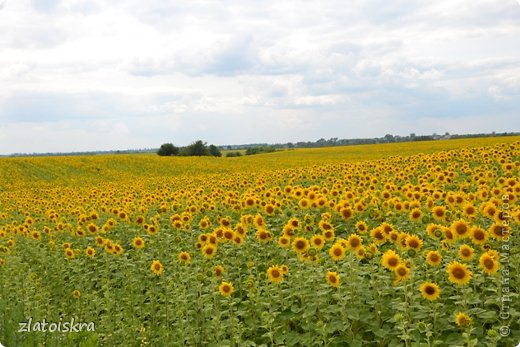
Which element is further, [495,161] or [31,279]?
[495,161]

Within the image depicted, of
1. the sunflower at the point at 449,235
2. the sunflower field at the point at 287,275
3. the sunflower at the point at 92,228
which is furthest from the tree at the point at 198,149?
the sunflower at the point at 449,235

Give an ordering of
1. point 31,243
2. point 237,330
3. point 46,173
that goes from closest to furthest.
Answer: point 237,330 → point 31,243 → point 46,173

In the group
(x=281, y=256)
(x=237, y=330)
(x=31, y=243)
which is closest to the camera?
(x=237, y=330)

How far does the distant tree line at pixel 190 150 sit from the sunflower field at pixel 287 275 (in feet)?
→ 86.2

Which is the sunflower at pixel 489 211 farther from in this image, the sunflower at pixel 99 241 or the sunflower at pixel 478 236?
the sunflower at pixel 99 241

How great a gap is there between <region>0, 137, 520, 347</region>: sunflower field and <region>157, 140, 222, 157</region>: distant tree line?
26261mm

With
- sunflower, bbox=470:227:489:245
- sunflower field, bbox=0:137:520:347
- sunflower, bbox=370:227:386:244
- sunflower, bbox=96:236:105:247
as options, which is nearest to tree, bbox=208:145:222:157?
sunflower field, bbox=0:137:520:347

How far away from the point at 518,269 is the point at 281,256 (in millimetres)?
2973

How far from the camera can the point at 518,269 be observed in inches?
204

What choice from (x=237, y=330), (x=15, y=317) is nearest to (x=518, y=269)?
(x=237, y=330)

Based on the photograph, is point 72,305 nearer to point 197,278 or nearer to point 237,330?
point 197,278

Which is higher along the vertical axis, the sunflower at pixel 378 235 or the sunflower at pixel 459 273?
the sunflower at pixel 378 235

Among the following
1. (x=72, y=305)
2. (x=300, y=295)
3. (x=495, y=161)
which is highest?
(x=495, y=161)

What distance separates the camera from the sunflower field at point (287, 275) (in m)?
4.87
